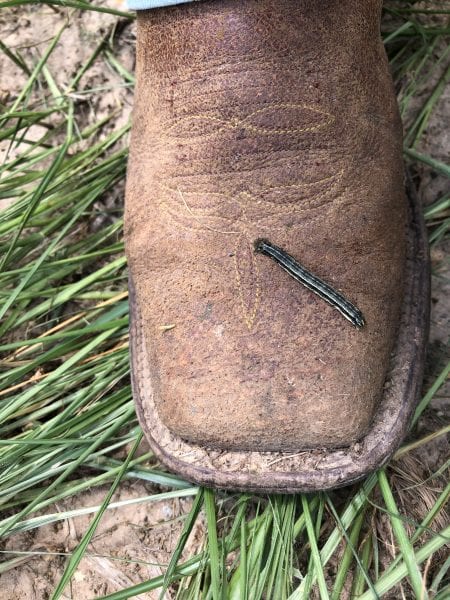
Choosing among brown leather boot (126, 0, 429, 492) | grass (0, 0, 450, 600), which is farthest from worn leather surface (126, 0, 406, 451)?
grass (0, 0, 450, 600)

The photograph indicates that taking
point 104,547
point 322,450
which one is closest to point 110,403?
point 104,547

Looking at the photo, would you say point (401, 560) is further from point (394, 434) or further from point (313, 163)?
point (313, 163)

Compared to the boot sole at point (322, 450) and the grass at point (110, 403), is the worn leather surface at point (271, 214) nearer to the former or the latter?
the boot sole at point (322, 450)

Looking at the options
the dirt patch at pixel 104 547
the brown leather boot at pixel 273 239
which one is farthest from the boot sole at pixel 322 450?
the dirt patch at pixel 104 547

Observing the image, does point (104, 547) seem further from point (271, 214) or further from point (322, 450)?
point (271, 214)

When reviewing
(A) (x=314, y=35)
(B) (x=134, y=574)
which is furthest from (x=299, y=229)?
(B) (x=134, y=574)

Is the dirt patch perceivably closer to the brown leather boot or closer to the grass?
the grass

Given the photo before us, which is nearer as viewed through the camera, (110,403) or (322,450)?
(322,450)
